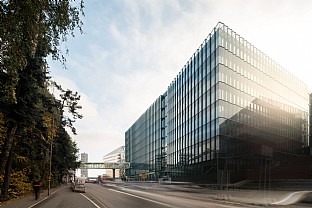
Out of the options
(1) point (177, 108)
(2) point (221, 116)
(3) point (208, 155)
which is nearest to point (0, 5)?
(2) point (221, 116)

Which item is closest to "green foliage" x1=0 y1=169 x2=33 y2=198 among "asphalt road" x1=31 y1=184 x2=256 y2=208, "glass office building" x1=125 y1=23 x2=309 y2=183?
"asphalt road" x1=31 y1=184 x2=256 y2=208

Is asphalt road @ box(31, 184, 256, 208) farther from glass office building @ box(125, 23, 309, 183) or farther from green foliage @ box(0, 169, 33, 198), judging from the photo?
glass office building @ box(125, 23, 309, 183)

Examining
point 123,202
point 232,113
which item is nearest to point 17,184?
point 123,202

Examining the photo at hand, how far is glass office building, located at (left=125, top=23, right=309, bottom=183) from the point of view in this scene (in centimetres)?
5175

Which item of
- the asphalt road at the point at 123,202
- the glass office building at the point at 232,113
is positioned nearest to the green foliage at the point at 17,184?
the asphalt road at the point at 123,202

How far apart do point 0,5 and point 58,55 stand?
210 cm

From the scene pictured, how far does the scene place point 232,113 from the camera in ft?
172

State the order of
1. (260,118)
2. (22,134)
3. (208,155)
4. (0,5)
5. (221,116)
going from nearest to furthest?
1. (0,5)
2. (22,134)
3. (221,116)
4. (208,155)
5. (260,118)

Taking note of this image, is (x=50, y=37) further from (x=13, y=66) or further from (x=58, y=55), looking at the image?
(x=13, y=66)

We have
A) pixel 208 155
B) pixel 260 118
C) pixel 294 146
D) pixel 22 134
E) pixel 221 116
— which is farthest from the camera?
pixel 294 146

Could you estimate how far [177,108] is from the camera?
74.3 metres

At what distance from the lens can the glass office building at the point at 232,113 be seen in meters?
51.8

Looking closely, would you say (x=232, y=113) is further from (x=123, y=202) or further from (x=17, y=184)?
(x=17, y=184)

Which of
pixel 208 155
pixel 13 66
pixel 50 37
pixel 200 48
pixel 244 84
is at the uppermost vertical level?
pixel 200 48
